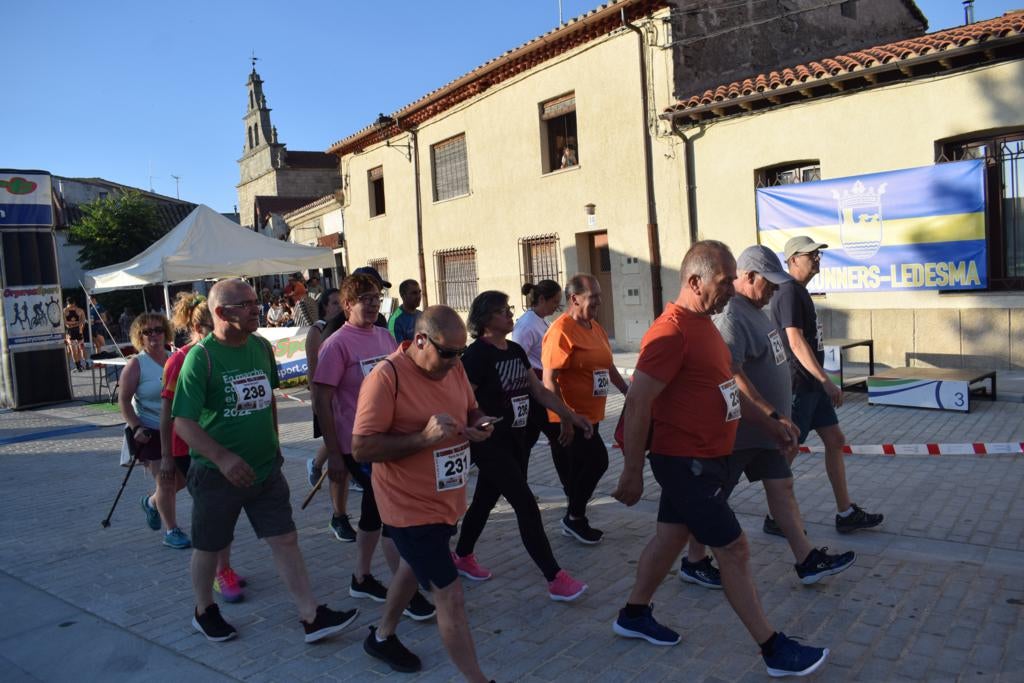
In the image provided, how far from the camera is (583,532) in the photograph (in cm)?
516

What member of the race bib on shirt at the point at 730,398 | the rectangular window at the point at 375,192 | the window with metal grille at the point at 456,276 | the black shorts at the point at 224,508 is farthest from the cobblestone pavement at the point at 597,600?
the rectangular window at the point at 375,192

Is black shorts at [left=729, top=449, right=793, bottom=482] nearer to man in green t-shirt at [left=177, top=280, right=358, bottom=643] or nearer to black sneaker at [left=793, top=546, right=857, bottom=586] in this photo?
black sneaker at [left=793, top=546, right=857, bottom=586]

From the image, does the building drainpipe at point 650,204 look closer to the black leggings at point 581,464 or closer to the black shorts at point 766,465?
the black leggings at point 581,464

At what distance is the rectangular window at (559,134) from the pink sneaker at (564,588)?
12.6m

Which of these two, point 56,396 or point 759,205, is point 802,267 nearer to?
point 759,205

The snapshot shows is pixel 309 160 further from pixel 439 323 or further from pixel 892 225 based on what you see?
pixel 439 323

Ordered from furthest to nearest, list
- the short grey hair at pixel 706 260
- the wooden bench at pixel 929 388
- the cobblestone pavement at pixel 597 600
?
the wooden bench at pixel 929 388, the cobblestone pavement at pixel 597 600, the short grey hair at pixel 706 260

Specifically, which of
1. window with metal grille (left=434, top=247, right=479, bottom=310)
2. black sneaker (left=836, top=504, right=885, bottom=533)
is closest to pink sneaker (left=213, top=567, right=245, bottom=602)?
black sneaker (left=836, top=504, right=885, bottom=533)

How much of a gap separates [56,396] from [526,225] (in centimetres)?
979

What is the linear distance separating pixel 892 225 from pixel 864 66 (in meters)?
2.17

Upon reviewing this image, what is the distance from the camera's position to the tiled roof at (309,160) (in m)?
55.7

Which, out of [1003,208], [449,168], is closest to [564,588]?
[1003,208]

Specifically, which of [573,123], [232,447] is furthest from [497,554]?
[573,123]

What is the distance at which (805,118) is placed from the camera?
11.8 m
